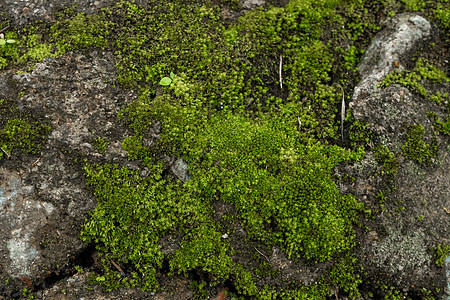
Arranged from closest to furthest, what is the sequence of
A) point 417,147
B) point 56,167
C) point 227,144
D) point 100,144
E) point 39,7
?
point 56,167 < point 100,144 < point 227,144 < point 417,147 < point 39,7

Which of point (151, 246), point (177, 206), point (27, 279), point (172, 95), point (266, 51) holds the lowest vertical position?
point (27, 279)

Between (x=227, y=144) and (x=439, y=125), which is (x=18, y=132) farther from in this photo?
(x=439, y=125)

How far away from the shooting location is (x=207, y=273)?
3.39m

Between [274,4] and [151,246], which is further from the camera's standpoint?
[274,4]

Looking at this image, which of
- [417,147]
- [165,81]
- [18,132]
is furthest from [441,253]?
[18,132]

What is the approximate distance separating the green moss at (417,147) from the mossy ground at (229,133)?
0.81 feet

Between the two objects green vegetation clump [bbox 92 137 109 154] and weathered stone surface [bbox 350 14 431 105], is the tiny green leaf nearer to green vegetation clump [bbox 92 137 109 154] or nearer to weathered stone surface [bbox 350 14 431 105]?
green vegetation clump [bbox 92 137 109 154]

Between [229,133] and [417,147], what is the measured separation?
2.29m

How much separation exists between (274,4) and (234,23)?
66 cm

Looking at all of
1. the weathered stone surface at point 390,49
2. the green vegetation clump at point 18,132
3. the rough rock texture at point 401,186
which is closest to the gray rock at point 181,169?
the green vegetation clump at point 18,132

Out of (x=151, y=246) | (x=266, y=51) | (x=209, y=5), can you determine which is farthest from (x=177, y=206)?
(x=209, y=5)

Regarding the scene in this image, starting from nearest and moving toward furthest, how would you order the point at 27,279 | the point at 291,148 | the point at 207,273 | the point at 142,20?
the point at 27,279 → the point at 207,273 → the point at 291,148 → the point at 142,20

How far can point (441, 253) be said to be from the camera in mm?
3594

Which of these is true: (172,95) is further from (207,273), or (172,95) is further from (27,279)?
(27,279)
